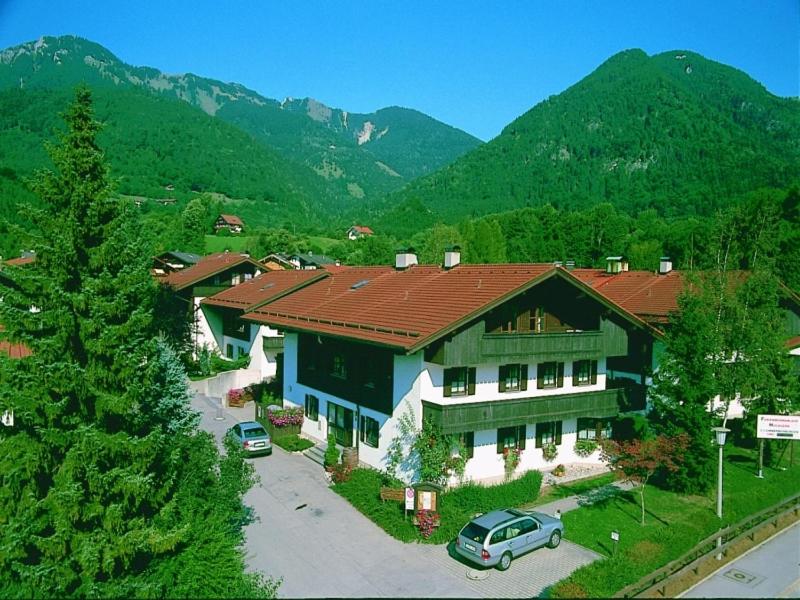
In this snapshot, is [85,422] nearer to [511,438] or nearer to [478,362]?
[478,362]

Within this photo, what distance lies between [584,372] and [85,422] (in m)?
19.2

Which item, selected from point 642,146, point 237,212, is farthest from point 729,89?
point 237,212

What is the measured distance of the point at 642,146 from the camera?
154250 millimetres

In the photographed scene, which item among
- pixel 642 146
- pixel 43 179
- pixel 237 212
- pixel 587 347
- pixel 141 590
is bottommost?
pixel 141 590

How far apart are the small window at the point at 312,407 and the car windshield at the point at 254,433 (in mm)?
2511

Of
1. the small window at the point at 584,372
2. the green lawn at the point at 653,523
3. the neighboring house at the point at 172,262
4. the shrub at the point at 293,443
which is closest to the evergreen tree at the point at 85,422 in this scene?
the green lawn at the point at 653,523

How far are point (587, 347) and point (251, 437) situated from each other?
48.8 feet

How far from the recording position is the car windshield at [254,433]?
84.1 ft

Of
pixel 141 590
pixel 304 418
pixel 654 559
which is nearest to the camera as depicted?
pixel 141 590

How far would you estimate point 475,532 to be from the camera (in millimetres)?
16609

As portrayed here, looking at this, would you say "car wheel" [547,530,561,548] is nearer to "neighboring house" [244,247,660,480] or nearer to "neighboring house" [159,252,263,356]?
"neighboring house" [244,247,660,480]

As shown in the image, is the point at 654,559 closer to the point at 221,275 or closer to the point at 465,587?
the point at 465,587

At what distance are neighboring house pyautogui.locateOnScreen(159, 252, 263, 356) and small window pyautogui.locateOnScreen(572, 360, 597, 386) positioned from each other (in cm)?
2726

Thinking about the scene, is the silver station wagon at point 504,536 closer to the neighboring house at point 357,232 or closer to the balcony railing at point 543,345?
the balcony railing at point 543,345
